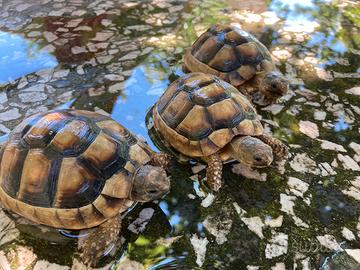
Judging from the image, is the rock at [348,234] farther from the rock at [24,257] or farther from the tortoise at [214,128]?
the rock at [24,257]

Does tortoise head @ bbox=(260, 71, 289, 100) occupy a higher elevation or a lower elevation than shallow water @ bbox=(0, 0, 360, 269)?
higher

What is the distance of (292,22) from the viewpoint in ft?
21.9

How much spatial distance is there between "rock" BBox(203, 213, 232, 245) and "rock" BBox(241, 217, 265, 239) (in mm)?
146

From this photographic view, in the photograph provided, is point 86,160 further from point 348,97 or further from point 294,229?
point 348,97

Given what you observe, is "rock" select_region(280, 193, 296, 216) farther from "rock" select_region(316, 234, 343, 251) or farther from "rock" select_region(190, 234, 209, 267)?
"rock" select_region(190, 234, 209, 267)

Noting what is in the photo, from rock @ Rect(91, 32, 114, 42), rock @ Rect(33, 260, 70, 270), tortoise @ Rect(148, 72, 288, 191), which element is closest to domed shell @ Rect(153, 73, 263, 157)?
tortoise @ Rect(148, 72, 288, 191)

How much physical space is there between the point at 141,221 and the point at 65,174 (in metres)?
0.79

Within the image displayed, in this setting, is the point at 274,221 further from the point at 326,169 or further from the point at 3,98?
the point at 3,98

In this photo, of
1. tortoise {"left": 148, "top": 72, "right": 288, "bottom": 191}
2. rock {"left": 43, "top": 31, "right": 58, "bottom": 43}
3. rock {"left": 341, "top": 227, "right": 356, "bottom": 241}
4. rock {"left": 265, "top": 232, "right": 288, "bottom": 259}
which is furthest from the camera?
rock {"left": 43, "top": 31, "right": 58, "bottom": 43}

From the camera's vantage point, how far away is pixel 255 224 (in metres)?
3.22

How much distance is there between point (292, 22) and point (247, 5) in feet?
3.65

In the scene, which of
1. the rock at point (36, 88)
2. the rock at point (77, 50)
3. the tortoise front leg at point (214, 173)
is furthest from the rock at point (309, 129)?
the rock at point (77, 50)

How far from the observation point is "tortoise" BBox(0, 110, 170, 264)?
288 centimetres

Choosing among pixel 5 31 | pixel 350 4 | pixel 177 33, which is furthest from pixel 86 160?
pixel 350 4
